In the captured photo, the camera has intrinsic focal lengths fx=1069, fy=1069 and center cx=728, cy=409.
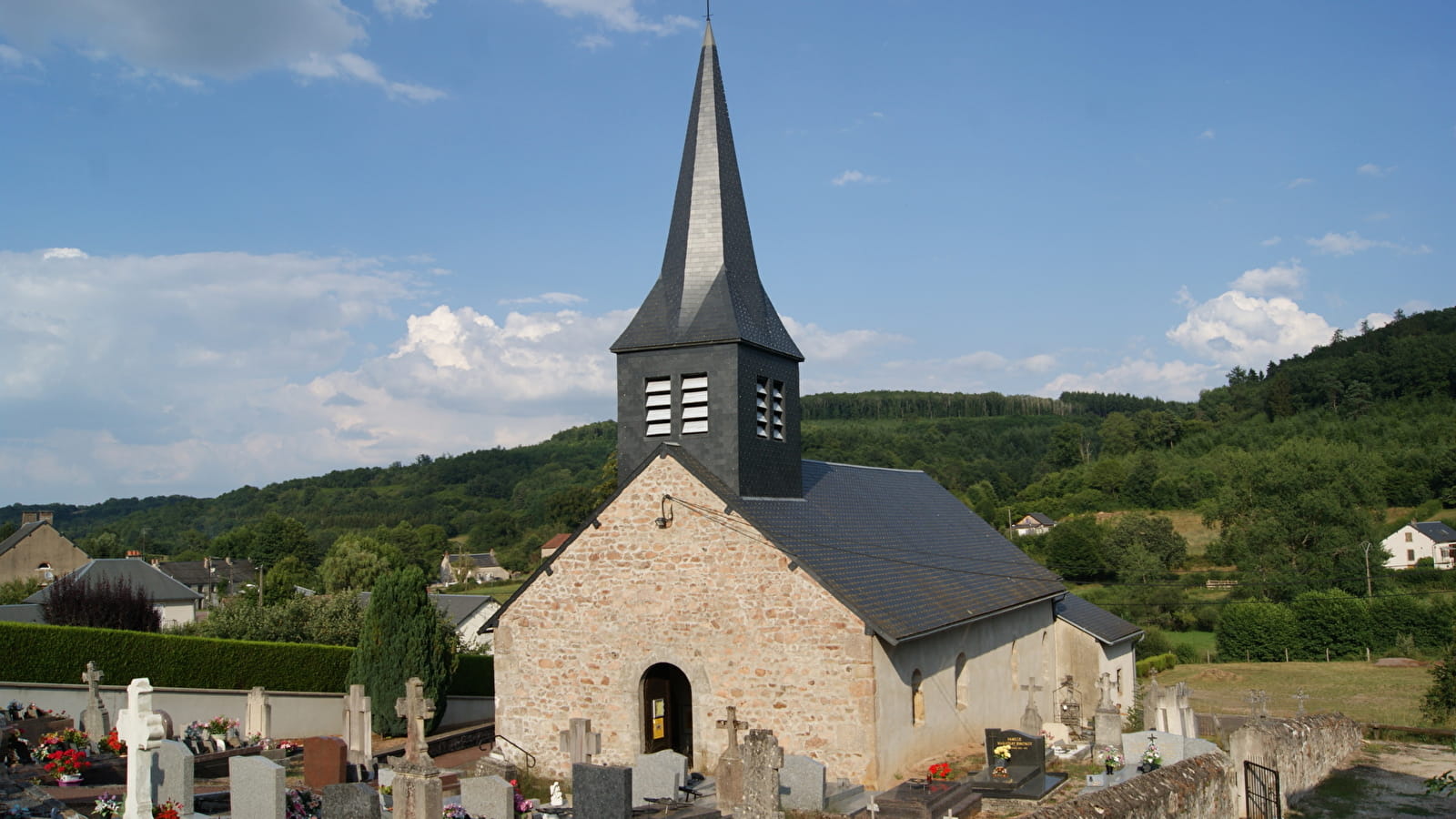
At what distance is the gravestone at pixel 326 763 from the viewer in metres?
15.6

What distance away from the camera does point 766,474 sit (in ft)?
67.1

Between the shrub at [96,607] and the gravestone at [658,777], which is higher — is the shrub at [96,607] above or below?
above

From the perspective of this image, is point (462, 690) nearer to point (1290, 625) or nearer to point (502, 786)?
point (502, 786)

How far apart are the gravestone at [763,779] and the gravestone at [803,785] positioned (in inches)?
81.7

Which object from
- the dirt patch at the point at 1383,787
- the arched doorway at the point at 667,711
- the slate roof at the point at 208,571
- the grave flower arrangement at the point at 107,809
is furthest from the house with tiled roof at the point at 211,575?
the dirt patch at the point at 1383,787

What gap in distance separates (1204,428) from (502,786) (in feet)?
368

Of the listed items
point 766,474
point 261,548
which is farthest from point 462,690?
point 261,548

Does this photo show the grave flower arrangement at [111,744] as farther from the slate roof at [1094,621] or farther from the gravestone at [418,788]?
the slate roof at [1094,621]

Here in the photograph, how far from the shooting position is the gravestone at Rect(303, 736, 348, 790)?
51.3 ft

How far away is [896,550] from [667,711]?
590 centimetres

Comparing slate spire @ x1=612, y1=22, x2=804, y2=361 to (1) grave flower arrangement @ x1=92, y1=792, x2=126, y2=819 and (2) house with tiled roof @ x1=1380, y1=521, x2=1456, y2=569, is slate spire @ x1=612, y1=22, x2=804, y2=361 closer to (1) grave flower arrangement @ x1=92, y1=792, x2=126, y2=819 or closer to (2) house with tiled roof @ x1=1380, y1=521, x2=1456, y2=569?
(1) grave flower arrangement @ x1=92, y1=792, x2=126, y2=819

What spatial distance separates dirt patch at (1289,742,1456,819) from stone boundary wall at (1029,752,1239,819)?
248 cm

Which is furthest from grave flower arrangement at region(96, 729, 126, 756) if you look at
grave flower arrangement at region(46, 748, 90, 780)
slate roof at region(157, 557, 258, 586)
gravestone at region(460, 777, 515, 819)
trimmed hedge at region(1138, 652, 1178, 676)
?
slate roof at region(157, 557, 258, 586)

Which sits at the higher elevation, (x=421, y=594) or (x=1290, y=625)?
(x=421, y=594)
